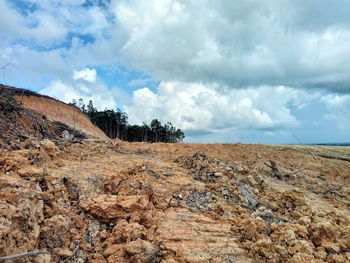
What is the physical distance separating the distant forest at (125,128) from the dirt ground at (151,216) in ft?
111

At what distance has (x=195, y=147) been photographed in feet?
42.5

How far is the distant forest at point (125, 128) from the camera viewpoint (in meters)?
41.2

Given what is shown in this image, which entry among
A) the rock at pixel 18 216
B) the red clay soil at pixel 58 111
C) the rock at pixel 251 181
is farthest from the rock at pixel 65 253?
the red clay soil at pixel 58 111

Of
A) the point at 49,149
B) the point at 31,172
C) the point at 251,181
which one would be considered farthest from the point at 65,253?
the point at 251,181

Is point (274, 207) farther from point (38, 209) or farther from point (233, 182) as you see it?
point (38, 209)

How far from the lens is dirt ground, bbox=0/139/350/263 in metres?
3.58

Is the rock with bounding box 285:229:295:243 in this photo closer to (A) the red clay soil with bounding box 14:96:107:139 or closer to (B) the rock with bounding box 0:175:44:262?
(B) the rock with bounding box 0:175:44:262

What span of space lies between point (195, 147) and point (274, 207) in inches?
292

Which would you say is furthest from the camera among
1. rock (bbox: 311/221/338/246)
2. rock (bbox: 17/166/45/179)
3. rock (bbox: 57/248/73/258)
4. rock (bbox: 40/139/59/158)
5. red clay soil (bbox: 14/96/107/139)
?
red clay soil (bbox: 14/96/107/139)

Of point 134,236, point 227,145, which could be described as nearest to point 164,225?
point 134,236

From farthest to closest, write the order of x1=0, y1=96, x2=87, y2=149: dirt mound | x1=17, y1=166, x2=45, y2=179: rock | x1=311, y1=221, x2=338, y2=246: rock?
x1=0, y1=96, x2=87, y2=149: dirt mound < x1=17, y1=166, x2=45, y2=179: rock < x1=311, y1=221, x2=338, y2=246: rock

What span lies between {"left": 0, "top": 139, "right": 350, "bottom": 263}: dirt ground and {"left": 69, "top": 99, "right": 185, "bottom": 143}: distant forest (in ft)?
111

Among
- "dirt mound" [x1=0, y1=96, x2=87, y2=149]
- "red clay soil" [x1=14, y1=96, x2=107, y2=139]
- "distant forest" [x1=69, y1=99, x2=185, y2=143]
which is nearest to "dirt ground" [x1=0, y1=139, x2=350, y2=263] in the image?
"dirt mound" [x1=0, y1=96, x2=87, y2=149]

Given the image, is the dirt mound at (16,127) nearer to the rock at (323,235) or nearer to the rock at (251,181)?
the rock at (251,181)
